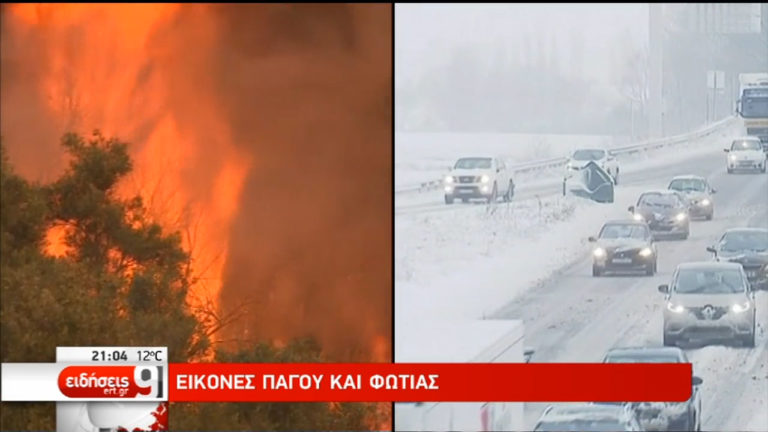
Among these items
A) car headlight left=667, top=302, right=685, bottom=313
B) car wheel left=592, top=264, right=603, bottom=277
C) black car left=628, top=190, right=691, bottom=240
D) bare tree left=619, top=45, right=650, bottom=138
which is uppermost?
bare tree left=619, top=45, right=650, bottom=138

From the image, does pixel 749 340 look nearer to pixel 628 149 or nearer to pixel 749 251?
pixel 749 251

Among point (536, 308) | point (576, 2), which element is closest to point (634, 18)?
point (576, 2)

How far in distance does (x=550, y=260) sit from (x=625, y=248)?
41 centimetres

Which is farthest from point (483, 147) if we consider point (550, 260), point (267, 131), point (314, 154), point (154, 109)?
point (154, 109)

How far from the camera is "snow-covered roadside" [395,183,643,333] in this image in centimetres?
703

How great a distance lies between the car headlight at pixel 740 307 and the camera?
6.93 m

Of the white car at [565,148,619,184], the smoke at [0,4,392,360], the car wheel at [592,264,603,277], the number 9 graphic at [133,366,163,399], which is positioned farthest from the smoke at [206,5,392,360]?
the car wheel at [592,264,603,277]

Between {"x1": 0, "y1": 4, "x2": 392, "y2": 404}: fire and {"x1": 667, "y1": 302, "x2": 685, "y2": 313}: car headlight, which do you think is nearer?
{"x1": 667, "y1": 302, "x2": 685, "y2": 313}: car headlight

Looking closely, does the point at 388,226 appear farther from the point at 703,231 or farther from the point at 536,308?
the point at 703,231

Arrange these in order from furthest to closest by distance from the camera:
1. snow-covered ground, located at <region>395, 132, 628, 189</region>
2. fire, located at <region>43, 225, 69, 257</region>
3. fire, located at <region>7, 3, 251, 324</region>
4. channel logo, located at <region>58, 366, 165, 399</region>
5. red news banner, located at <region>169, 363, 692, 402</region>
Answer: fire, located at <region>7, 3, 251, 324</region> < fire, located at <region>43, 225, 69, 257</region> < snow-covered ground, located at <region>395, 132, 628, 189</region> < red news banner, located at <region>169, 363, 692, 402</region> < channel logo, located at <region>58, 366, 165, 399</region>

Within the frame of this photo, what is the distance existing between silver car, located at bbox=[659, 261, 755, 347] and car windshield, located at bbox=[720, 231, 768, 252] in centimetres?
10

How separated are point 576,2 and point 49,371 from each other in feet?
11.4

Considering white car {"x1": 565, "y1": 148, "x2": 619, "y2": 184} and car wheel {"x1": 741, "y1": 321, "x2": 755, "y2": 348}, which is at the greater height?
white car {"x1": 565, "y1": 148, "x2": 619, "y2": 184}

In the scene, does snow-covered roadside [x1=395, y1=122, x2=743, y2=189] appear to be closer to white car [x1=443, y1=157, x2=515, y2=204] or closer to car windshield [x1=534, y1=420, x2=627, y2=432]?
white car [x1=443, y1=157, x2=515, y2=204]
